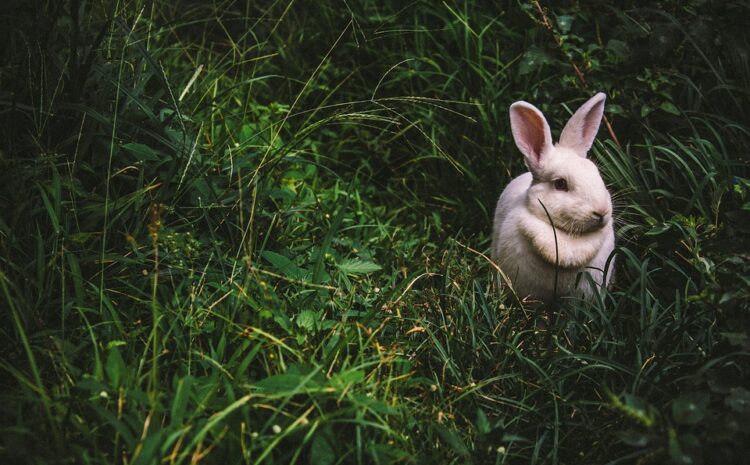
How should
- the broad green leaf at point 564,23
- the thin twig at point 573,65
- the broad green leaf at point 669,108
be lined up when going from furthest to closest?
the broad green leaf at point 564,23 → the thin twig at point 573,65 → the broad green leaf at point 669,108

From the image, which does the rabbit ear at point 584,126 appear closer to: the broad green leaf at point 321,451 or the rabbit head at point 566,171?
the rabbit head at point 566,171

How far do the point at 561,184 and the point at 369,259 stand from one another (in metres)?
0.90

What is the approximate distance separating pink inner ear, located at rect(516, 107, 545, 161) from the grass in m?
0.36

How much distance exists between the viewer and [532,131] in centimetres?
311

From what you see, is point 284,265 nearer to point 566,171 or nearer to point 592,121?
point 566,171

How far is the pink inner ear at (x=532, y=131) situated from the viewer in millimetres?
3090

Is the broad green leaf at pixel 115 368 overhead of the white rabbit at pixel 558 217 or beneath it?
overhead

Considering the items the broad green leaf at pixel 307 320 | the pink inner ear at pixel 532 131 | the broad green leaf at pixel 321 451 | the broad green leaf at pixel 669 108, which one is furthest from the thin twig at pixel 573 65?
the broad green leaf at pixel 321 451

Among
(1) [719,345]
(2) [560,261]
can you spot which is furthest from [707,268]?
(2) [560,261]

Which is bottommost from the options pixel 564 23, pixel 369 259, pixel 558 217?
pixel 369 259

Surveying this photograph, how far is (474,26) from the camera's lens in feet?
13.5

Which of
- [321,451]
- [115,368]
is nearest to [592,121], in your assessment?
[321,451]

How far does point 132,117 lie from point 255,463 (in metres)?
1.72

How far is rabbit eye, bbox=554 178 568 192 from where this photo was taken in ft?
9.84
